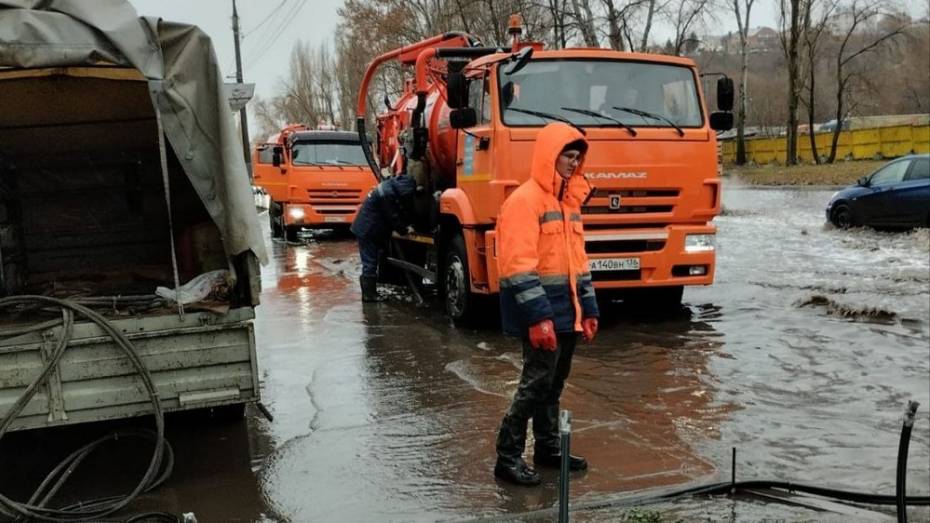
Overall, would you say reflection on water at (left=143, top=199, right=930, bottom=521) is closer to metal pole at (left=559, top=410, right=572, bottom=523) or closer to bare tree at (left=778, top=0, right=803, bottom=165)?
metal pole at (left=559, top=410, right=572, bottom=523)

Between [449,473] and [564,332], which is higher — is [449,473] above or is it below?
below

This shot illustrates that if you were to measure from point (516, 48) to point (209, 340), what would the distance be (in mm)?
5242

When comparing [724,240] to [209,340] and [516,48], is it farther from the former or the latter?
[209,340]

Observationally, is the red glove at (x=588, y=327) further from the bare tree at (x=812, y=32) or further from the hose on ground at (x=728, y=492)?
the bare tree at (x=812, y=32)

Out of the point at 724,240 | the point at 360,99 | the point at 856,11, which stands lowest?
the point at 724,240

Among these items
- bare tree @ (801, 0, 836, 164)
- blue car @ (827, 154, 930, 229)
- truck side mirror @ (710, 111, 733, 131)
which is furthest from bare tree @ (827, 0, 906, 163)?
truck side mirror @ (710, 111, 733, 131)

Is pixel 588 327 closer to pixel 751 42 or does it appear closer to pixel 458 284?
pixel 458 284

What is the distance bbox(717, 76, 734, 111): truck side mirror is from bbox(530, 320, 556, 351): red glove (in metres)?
5.11

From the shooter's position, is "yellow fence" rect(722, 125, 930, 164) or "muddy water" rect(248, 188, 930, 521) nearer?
"muddy water" rect(248, 188, 930, 521)

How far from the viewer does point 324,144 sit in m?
19.6

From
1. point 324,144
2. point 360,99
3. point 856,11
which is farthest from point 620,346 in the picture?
point 856,11

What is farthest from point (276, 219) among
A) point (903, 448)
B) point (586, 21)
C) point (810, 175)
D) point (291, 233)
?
point (810, 175)

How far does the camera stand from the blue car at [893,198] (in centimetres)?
1440

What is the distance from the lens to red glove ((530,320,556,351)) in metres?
4.10
